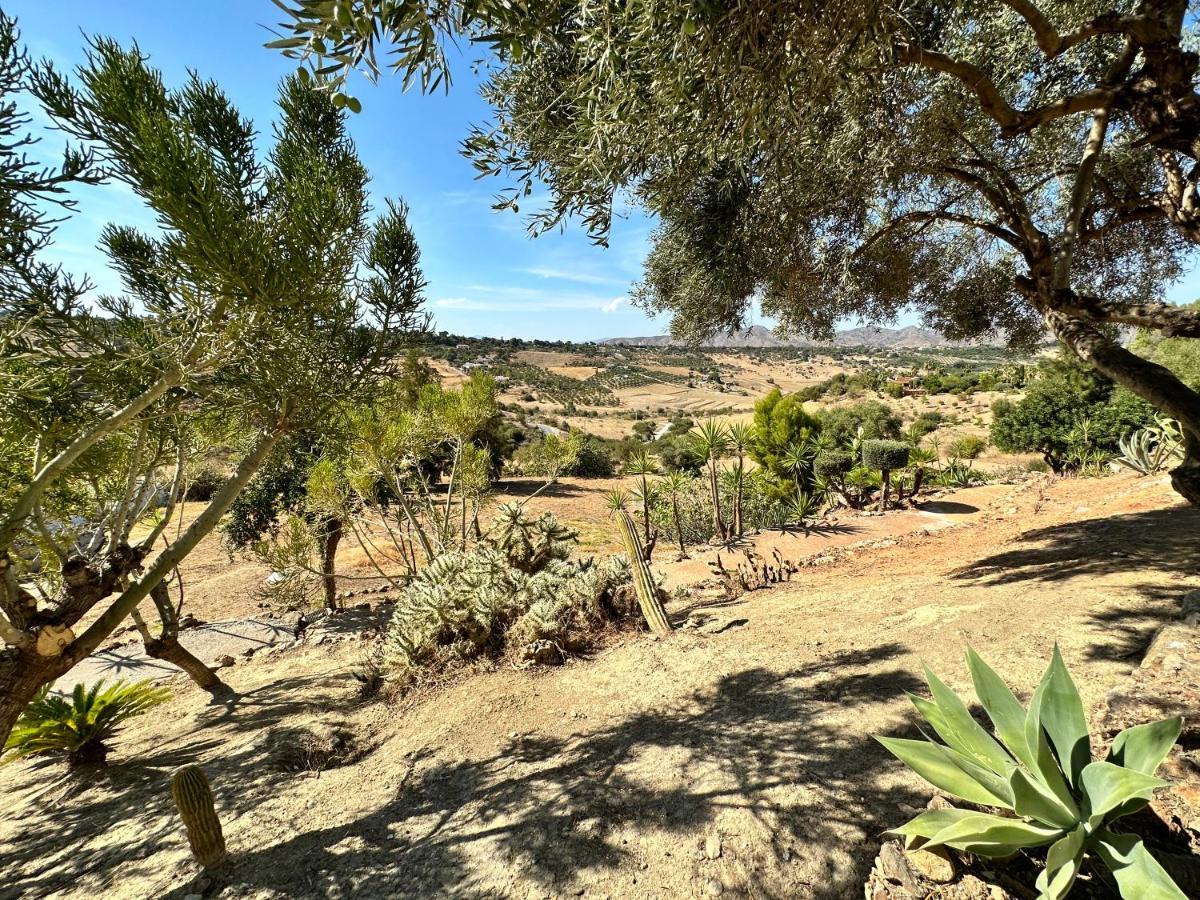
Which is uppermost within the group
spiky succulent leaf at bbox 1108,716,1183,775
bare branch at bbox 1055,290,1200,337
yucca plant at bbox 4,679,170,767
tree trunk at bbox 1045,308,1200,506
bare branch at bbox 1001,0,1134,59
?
bare branch at bbox 1001,0,1134,59

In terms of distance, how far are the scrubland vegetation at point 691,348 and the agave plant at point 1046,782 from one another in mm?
15

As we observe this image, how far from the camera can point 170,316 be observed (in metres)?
3.00

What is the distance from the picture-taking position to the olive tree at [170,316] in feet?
7.37

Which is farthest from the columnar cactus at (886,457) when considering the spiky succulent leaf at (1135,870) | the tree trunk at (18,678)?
the tree trunk at (18,678)

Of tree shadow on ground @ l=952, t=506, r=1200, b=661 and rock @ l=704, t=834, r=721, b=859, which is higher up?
tree shadow on ground @ l=952, t=506, r=1200, b=661

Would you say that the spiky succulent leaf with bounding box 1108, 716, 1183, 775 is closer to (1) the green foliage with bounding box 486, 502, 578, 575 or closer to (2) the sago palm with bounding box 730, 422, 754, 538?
(1) the green foliage with bounding box 486, 502, 578, 575

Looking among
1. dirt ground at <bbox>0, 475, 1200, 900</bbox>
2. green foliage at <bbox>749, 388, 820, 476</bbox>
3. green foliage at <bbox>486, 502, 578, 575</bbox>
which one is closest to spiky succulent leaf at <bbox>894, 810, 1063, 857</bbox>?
dirt ground at <bbox>0, 475, 1200, 900</bbox>

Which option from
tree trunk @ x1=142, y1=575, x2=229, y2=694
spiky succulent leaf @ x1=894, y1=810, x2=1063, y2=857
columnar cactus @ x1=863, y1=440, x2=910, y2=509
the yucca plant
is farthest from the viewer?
columnar cactus @ x1=863, y1=440, x2=910, y2=509

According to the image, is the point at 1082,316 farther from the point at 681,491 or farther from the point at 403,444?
the point at 681,491

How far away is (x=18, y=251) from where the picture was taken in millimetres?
A: 2320

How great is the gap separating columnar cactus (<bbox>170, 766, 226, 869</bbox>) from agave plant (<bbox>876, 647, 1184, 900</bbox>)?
11.9ft

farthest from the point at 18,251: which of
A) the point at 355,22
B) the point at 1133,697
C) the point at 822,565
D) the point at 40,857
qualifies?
the point at 822,565

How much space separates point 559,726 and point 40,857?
11.7 feet

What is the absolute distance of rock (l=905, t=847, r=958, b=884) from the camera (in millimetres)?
1915
